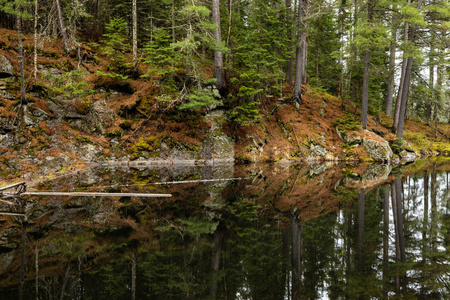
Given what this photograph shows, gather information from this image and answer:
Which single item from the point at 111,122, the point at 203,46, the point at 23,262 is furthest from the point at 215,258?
the point at 203,46

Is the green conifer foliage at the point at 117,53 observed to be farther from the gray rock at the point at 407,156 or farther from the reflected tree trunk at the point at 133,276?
the gray rock at the point at 407,156

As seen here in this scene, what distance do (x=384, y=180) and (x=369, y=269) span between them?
812 cm

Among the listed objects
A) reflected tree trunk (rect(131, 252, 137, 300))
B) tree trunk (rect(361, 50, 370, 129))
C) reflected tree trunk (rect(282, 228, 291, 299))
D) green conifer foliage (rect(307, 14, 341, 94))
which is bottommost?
reflected tree trunk (rect(282, 228, 291, 299))

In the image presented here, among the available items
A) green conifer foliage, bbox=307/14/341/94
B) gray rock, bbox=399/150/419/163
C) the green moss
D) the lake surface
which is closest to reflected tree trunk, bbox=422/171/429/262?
the lake surface

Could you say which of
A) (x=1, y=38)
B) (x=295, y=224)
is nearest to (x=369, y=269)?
(x=295, y=224)

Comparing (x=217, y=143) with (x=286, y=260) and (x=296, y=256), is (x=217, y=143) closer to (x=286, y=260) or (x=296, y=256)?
(x=296, y=256)

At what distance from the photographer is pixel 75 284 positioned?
357cm

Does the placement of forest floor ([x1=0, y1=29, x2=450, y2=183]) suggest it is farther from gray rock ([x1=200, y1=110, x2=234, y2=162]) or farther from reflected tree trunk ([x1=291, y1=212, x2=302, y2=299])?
reflected tree trunk ([x1=291, y1=212, x2=302, y2=299])

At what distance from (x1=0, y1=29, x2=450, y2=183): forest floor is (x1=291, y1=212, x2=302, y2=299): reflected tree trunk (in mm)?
10421

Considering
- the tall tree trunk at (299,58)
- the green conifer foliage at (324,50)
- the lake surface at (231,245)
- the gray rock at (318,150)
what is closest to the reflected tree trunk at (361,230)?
the lake surface at (231,245)

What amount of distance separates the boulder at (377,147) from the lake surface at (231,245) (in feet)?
32.3

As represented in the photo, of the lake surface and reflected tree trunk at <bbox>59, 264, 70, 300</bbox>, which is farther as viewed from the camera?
the lake surface

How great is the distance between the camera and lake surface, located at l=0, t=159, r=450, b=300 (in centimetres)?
352

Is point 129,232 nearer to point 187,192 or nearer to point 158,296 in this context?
point 158,296
